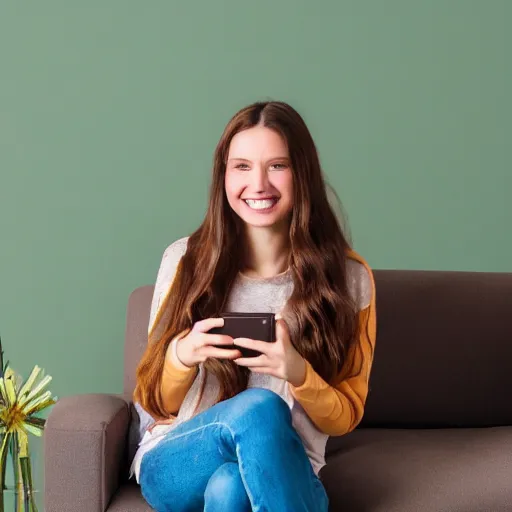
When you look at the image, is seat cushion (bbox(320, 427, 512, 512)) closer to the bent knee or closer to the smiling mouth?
the bent knee

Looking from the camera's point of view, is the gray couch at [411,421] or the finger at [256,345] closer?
the finger at [256,345]

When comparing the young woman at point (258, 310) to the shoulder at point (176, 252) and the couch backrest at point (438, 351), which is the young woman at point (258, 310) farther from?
the couch backrest at point (438, 351)

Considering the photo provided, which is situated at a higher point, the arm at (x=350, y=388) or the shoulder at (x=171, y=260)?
the shoulder at (x=171, y=260)

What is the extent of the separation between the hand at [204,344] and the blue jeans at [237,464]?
11 cm

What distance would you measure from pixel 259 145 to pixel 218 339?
1.50ft

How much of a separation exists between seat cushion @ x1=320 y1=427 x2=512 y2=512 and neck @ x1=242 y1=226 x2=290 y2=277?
52 cm

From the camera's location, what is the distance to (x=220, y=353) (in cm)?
185

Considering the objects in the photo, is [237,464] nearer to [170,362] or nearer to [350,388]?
[170,362]

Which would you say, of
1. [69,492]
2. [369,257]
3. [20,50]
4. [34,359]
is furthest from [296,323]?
[20,50]

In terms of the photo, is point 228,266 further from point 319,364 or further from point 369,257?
point 369,257

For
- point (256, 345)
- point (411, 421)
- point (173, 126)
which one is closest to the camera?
point (256, 345)

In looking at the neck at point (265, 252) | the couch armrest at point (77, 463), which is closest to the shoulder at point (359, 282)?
the neck at point (265, 252)

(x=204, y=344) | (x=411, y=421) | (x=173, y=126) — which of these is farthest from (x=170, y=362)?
(x=173, y=126)

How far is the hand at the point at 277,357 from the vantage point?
184cm
